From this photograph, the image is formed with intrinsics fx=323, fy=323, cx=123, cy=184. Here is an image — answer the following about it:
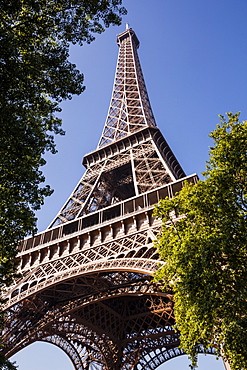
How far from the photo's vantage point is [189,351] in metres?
9.26

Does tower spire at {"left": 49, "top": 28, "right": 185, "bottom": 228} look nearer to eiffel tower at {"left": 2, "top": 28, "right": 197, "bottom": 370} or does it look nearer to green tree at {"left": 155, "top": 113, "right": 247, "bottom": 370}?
eiffel tower at {"left": 2, "top": 28, "right": 197, "bottom": 370}

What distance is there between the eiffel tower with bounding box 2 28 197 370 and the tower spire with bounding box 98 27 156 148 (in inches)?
10.4

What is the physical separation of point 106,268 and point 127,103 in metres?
27.1

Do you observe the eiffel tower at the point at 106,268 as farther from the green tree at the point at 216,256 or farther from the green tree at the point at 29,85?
the green tree at the point at 29,85

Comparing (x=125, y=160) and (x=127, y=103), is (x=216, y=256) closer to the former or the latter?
(x=125, y=160)

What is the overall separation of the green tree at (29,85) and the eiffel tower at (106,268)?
7.30 metres

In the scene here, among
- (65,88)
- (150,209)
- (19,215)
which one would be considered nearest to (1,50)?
(65,88)

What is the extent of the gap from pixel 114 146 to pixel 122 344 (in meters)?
17.7

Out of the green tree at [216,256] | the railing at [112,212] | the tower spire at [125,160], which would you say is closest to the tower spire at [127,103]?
the tower spire at [125,160]

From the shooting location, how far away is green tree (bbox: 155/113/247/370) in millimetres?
8594

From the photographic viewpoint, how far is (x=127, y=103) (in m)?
39.3

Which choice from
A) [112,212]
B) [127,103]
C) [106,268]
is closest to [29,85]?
[106,268]

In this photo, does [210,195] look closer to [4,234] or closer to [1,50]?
[4,234]

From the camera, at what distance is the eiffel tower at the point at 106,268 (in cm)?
1775
